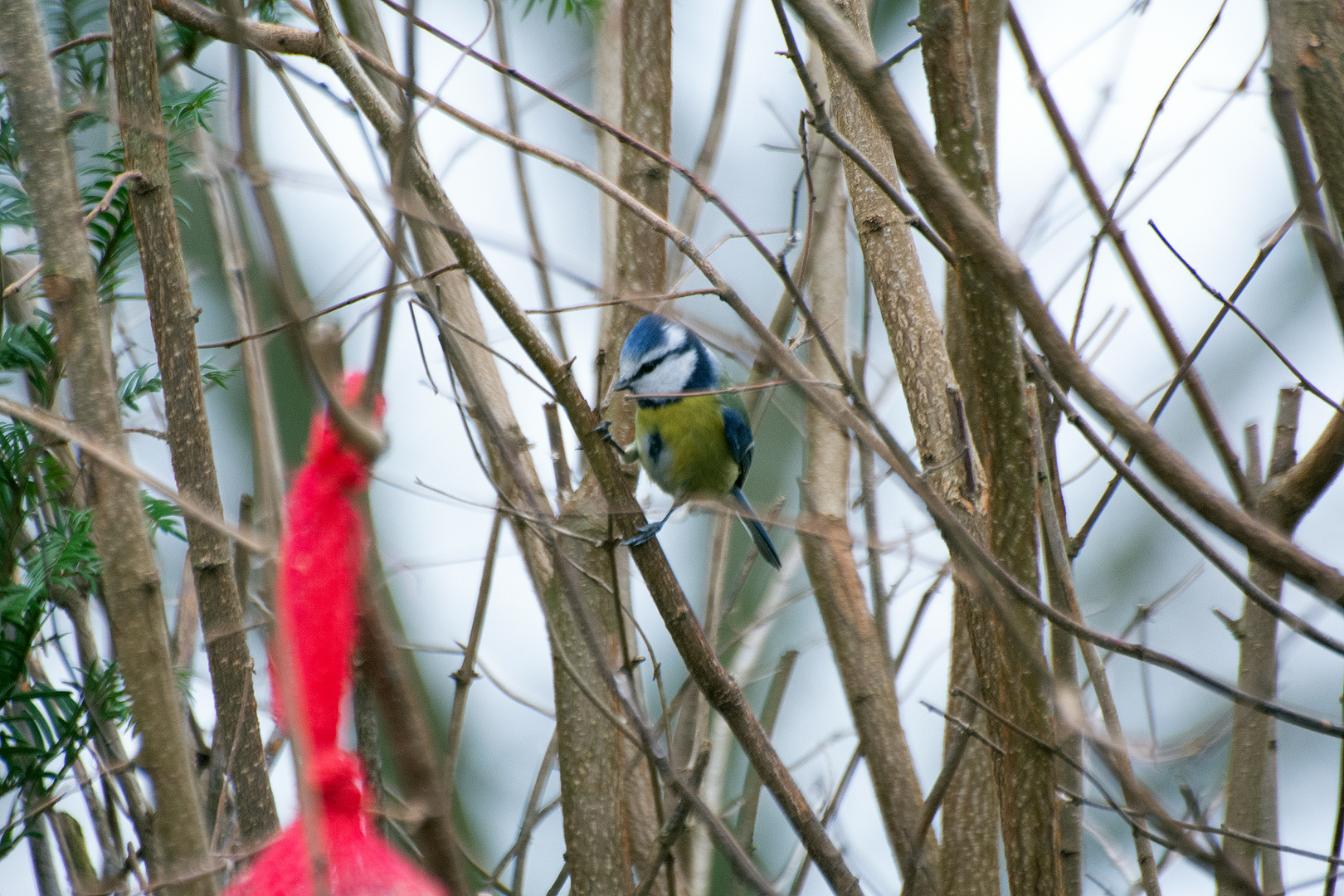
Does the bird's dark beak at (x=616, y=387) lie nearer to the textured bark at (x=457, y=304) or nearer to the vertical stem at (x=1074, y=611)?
the textured bark at (x=457, y=304)

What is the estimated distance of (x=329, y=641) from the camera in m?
0.60

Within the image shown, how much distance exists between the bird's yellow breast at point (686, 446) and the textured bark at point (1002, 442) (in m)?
1.14

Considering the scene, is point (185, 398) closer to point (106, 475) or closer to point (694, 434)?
point (106, 475)

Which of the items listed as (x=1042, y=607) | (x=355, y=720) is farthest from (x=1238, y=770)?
(x=355, y=720)

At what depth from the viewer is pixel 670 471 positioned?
7.68 feet

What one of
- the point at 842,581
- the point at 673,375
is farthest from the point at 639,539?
the point at 673,375

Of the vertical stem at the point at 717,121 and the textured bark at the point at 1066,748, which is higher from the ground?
the vertical stem at the point at 717,121

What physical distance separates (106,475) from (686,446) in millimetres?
1644

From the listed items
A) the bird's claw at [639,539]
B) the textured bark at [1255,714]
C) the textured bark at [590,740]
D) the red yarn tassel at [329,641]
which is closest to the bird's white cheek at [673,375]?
the textured bark at [590,740]

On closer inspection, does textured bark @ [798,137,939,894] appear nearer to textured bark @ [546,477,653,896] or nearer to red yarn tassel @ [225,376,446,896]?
textured bark @ [546,477,653,896]

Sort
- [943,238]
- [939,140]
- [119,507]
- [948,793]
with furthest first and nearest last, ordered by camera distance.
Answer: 1. [948,793]
2. [943,238]
3. [939,140]
4. [119,507]

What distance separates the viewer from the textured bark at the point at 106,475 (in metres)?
0.68

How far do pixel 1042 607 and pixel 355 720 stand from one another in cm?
68

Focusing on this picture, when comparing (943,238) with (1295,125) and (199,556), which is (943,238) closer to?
(1295,125)
